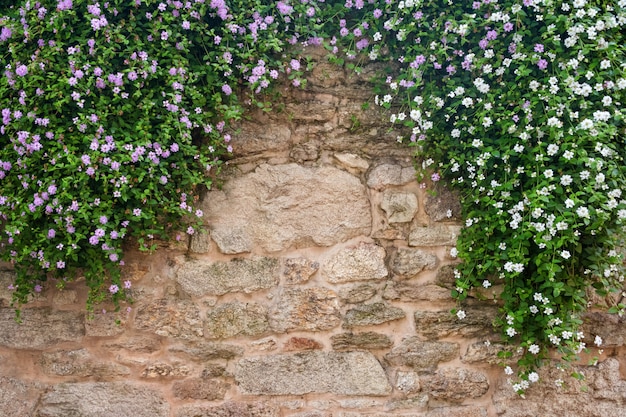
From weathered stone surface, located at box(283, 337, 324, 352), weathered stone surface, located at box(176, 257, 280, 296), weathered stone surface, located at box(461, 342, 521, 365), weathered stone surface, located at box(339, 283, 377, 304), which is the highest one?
weathered stone surface, located at box(176, 257, 280, 296)

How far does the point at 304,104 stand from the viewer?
2709 millimetres

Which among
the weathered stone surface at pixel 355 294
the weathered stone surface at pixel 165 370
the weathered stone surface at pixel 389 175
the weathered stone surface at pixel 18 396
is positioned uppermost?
the weathered stone surface at pixel 389 175

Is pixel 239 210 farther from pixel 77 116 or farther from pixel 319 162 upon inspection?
pixel 77 116

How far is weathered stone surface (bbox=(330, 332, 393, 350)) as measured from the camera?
263 cm

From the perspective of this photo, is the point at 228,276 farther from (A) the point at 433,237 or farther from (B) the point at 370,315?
(A) the point at 433,237

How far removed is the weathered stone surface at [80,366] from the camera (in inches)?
102

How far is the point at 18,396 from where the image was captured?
2.61 metres

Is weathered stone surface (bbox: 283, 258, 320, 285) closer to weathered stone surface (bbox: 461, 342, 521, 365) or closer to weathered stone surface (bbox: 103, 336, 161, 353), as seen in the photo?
weathered stone surface (bbox: 103, 336, 161, 353)

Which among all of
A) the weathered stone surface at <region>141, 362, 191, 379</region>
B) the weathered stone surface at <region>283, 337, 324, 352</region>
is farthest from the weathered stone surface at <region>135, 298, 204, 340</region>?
the weathered stone surface at <region>283, 337, 324, 352</region>

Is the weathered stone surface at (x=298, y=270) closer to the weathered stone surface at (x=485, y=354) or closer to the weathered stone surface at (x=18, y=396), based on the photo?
the weathered stone surface at (x=485, y=354)

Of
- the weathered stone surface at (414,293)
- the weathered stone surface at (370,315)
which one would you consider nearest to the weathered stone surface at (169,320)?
the weathered stone surface at (370,315)

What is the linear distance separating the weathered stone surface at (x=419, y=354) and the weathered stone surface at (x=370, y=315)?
125 millimetres

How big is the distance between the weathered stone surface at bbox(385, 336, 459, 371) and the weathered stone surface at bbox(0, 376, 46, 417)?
1.52 m

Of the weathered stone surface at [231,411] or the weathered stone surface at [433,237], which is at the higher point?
the weathered stone surface at [433,237]
